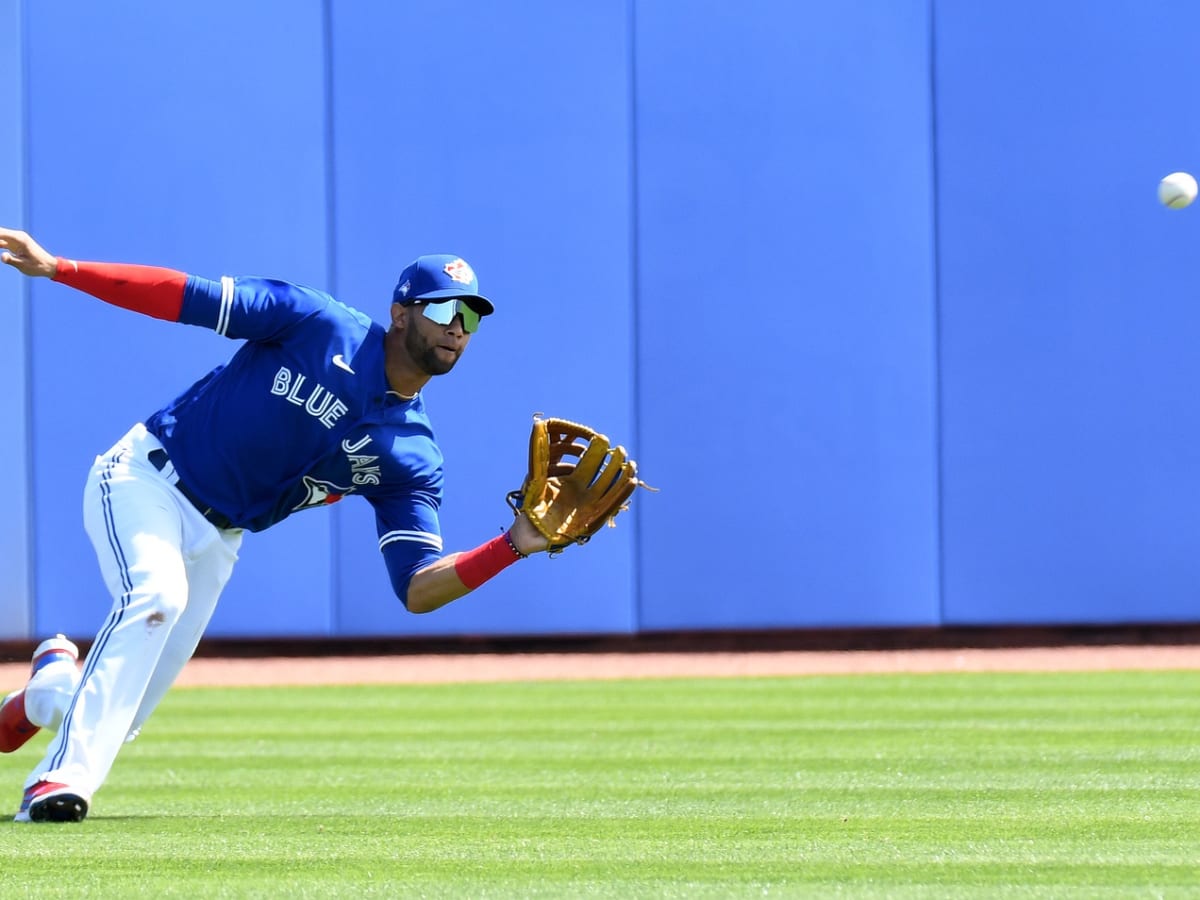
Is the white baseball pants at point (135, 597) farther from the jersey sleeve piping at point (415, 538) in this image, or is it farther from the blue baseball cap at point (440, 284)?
the blue baseball cap at point (440, 284)

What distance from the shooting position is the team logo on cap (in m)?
5.32

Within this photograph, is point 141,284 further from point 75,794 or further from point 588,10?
point 588,10

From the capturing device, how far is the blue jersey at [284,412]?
525 centimetres

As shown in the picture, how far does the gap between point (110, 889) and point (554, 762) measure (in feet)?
10.5

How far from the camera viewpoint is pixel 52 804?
16.4 ft

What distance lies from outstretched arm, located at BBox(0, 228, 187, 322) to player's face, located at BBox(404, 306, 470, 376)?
2.21 ft

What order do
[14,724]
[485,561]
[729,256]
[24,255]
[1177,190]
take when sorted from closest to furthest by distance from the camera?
[24,255]
[485,561]
[14,724]
[1177,190]
[729,256]

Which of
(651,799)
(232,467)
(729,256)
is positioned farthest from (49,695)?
(729,256)

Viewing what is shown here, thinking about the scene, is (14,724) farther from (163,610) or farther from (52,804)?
(163,610)

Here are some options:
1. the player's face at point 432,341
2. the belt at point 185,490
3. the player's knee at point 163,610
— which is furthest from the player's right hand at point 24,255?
the player's face at point 432,341

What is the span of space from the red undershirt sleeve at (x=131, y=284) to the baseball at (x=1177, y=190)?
6.61 meters

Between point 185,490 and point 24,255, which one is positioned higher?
point 24,255

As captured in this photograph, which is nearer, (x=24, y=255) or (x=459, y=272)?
(x=24, y=255)

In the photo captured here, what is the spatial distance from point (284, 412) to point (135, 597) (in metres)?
0.68
